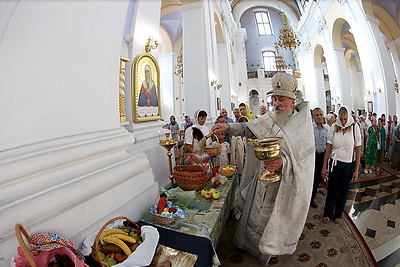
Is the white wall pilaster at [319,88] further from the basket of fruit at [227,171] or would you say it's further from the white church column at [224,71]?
the basket of fruit at [227,171]

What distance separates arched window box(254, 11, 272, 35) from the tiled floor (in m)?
23.4

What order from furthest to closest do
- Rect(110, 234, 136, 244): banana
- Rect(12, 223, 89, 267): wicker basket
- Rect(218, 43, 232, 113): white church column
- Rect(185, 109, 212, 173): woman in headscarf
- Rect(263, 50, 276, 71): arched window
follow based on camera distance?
Rect(263, 50, 276, 71): arched window
Rect(218, 43, 232, 113): white church column
Rect(185, 109, 212, 173): woman in headscarf
Rect(110, 234, 136, 244): banana
Rect(12, 223, 89, 267): wicker basket

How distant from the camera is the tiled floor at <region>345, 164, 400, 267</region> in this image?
242cm

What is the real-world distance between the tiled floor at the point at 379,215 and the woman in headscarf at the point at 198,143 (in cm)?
219

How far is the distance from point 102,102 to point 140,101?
1418 millimetres

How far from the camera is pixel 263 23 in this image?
24.1m

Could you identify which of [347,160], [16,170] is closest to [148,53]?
[16,170]

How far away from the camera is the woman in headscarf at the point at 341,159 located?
2.86 metres

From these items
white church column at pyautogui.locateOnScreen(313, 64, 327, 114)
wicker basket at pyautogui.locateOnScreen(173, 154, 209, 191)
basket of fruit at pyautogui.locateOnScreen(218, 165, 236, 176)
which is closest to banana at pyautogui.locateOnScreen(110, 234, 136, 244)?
wicker basket at pyautogui.locateOnScreen(173, 154, 209, 191)

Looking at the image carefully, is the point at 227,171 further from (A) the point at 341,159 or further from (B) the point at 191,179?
(A) the point at 341,159

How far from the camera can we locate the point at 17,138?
109 cm

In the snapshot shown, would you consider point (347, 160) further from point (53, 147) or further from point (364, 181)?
point (53, 147)

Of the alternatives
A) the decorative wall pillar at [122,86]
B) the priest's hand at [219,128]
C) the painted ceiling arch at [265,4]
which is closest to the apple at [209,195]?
the priest's hand at [219,128]

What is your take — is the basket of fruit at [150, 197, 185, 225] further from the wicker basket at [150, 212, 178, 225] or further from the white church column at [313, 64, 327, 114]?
the white church column at [313, 64, 327, 114]
